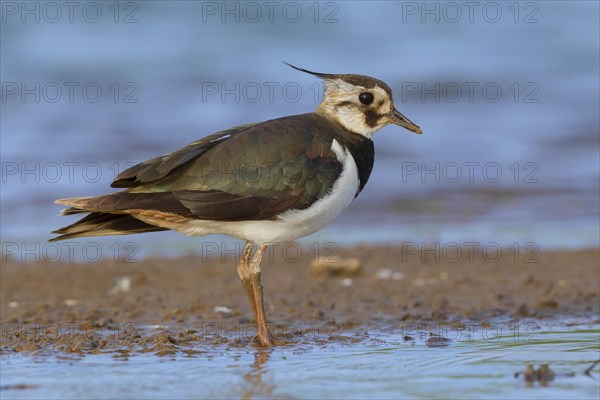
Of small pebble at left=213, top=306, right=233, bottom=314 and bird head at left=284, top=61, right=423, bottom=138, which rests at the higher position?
bird head at left=284, top=61, right=423, bottom=138

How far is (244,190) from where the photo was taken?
6.80 meters

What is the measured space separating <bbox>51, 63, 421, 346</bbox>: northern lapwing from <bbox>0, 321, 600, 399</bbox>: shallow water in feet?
2.11

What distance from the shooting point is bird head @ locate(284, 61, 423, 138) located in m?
7.51

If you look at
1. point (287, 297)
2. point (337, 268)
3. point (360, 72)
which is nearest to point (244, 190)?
point (287, 297)

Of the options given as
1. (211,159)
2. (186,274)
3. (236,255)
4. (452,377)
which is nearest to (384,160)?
(236,255)

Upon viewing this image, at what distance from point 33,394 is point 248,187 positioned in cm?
204

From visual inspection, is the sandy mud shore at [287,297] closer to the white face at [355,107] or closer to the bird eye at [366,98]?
the white face at [355,107]

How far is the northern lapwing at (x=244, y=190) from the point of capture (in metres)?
6.73

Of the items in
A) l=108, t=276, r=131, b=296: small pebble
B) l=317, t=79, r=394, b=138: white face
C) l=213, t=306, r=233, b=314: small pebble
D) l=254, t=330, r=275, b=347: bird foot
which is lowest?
l=254, t=330, r=275, b=347: bird foot

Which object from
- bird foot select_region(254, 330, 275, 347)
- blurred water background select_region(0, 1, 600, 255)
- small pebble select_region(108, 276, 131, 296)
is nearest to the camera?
bird foot select_region(254, 330, 275, 347)

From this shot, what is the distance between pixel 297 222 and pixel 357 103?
1130 millimetres

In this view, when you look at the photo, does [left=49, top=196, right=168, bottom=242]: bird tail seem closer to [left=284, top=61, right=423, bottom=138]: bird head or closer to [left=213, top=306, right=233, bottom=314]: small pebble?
[left=213, top=306, right=233, bottom=314]: small pebble

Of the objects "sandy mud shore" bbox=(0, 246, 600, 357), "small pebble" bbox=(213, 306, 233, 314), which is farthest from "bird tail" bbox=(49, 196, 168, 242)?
"small pebble" bbox=(213, 306, 233, 314)

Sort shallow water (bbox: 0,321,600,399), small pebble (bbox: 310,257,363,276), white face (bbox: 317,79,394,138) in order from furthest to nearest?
small pebble (bbox: 310,257,363,276)
white face (bbox: 317,79,394,138)
shallow water (bbox: 0,321,600,399)
